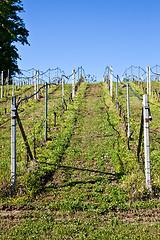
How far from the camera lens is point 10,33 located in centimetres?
2781

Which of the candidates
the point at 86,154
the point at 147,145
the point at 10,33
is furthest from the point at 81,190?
the point at 10,33

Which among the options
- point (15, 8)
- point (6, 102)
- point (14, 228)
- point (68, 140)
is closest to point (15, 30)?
point (15, 8)

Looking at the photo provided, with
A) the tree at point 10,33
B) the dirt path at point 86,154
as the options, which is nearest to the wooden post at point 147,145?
the dirt path at point 86,154

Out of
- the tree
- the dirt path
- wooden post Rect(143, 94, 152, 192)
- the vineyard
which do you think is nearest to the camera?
the vineyard

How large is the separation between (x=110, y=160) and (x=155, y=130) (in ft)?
11.6

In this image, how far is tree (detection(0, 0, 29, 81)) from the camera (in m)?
26.6

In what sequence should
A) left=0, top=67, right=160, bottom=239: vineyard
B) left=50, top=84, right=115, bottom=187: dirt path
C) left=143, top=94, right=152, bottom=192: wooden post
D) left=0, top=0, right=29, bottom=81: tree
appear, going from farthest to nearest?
left=0, top=0, right=29, bottom=81: tree
left=50, top=84, right=115, bottom=187: dirt path
left=143, top=94, right=152, bottom=192: wooden post
left=0, top=67, right=160, bottom=239: vineyard

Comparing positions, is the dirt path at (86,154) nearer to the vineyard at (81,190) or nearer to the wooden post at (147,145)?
the vineyard at (81,190)

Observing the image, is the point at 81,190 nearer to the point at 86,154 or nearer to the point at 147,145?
the point at 147,145

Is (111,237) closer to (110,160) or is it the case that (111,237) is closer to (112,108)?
(110,160)

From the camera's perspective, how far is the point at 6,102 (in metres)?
18.7

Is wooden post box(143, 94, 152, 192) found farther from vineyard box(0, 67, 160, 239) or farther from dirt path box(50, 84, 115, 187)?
dirt path box(50, 84, 115, 187)

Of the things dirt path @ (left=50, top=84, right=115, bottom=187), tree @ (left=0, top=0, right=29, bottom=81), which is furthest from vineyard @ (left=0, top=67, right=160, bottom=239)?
tree @ (left=0, top=0, right=29, bottom=81)

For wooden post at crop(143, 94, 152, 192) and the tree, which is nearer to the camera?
wooden post at crop(143, 94, 152, 192)
